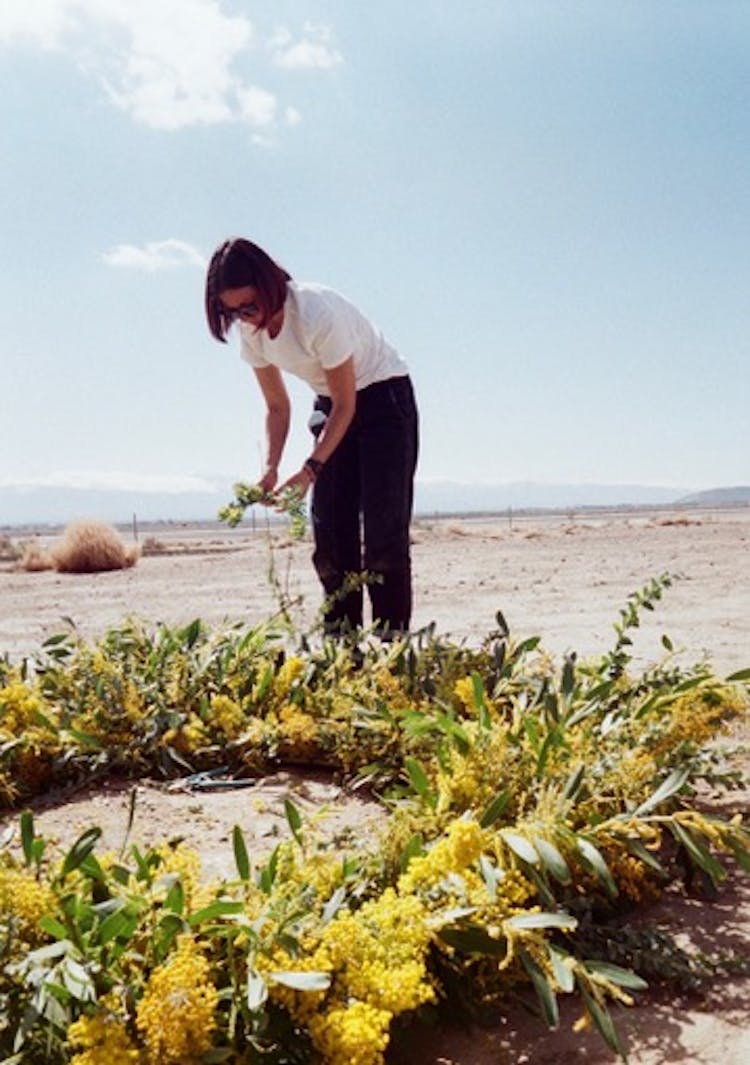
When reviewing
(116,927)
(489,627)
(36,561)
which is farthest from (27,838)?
(36,561)

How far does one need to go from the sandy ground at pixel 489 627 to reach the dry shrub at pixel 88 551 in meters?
0.37

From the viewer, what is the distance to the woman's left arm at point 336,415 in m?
3.14

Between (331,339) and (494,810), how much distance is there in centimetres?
195

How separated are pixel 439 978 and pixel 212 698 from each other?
A: 3.78 ft

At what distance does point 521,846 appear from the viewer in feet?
5.02

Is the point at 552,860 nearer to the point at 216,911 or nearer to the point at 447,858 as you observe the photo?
the point at 447,858

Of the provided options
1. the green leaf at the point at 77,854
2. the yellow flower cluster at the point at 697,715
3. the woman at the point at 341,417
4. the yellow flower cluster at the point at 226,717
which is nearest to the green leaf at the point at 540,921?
the green leaf at the point at 77,854

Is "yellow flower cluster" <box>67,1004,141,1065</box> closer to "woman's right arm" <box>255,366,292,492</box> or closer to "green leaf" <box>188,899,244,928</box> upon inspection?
"green leaf" <box>188,899,244,928</box>

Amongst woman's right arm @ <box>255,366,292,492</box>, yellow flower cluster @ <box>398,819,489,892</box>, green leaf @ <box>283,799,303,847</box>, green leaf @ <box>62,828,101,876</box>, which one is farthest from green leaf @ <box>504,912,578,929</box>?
woman's right arm @ <box>255,366,292,492</box>

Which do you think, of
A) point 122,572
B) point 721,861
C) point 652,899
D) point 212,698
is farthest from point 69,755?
point 122,572

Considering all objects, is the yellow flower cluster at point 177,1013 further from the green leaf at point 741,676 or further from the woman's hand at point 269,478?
the woman's hand at point 269,478

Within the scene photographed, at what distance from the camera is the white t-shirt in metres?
3.19

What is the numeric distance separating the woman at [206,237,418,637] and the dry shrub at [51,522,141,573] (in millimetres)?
11653

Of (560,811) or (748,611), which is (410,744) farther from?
(748,611)
